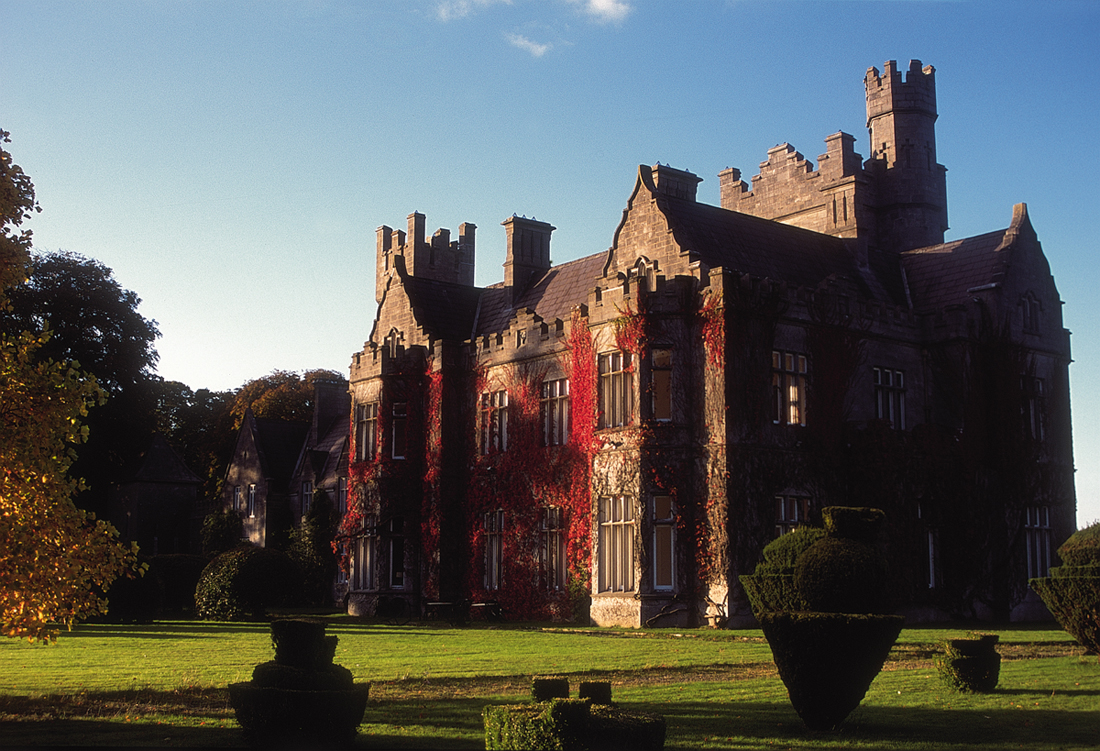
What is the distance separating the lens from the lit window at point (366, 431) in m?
35.1

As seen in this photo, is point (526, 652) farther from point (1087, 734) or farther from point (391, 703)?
point (1087, 734)

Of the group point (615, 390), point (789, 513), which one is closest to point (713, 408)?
point (615, 390)

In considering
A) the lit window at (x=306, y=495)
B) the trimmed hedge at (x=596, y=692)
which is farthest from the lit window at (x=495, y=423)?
the trimmed hedge at (x=596, y=692)

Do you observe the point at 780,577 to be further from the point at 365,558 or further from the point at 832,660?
the point at 365,558

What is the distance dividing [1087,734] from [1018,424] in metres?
21.2

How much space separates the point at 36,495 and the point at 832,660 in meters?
8.44

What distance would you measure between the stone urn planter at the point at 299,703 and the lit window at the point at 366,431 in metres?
24.4

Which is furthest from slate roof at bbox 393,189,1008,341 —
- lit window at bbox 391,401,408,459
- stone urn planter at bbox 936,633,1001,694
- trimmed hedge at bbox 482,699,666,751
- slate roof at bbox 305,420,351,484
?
trimmed hedge at bbox 482,699,666,751

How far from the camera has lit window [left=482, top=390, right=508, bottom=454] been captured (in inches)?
1282

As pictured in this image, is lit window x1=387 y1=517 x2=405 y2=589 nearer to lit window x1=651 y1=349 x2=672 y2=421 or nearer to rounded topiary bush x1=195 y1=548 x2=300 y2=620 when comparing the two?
rounded topiary bush x1=195 y1=548 x2=300 y2=620

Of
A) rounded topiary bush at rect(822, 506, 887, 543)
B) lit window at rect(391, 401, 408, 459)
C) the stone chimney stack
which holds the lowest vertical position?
rounded topiary bush at rect(822, 506, 887, 543)

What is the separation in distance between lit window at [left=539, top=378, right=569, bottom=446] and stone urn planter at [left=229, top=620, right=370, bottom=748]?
64.7 feet

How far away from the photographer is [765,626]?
1166 cm

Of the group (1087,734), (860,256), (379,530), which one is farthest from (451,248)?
(1087,734)
